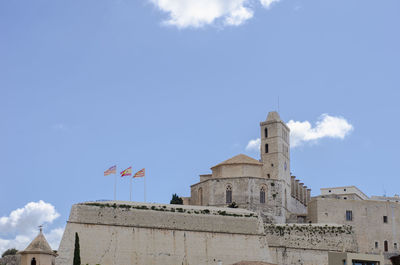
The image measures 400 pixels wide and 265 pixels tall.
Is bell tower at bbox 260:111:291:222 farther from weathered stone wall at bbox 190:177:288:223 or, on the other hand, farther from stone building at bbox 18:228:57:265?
stone building at bbox 18:228:57:265

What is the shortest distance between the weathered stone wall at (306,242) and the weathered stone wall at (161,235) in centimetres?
207

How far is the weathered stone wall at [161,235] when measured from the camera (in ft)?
169

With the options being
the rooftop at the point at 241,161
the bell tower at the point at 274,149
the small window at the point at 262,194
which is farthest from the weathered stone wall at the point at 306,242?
the rooftop at the point at 241,161

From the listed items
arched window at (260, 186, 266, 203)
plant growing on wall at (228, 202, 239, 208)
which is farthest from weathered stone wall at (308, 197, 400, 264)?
plant growing on wall at (228, 202, 239, 208)

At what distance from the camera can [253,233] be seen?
56.0 meters

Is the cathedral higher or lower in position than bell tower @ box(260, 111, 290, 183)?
lower

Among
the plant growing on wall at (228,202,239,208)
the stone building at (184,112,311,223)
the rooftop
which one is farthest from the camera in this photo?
the rooftop

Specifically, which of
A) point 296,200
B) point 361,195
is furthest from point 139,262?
point 361,195

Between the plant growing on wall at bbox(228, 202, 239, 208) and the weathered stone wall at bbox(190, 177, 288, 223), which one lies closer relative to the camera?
the plant growing on wall at bbox(228, 202, 239, 208)

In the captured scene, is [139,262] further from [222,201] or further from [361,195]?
[361,195]

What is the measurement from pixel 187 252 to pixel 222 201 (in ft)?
33.0

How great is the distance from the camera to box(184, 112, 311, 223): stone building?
6238cm

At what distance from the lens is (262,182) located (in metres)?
63.0

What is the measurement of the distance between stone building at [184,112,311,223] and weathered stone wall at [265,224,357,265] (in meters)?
3.43
